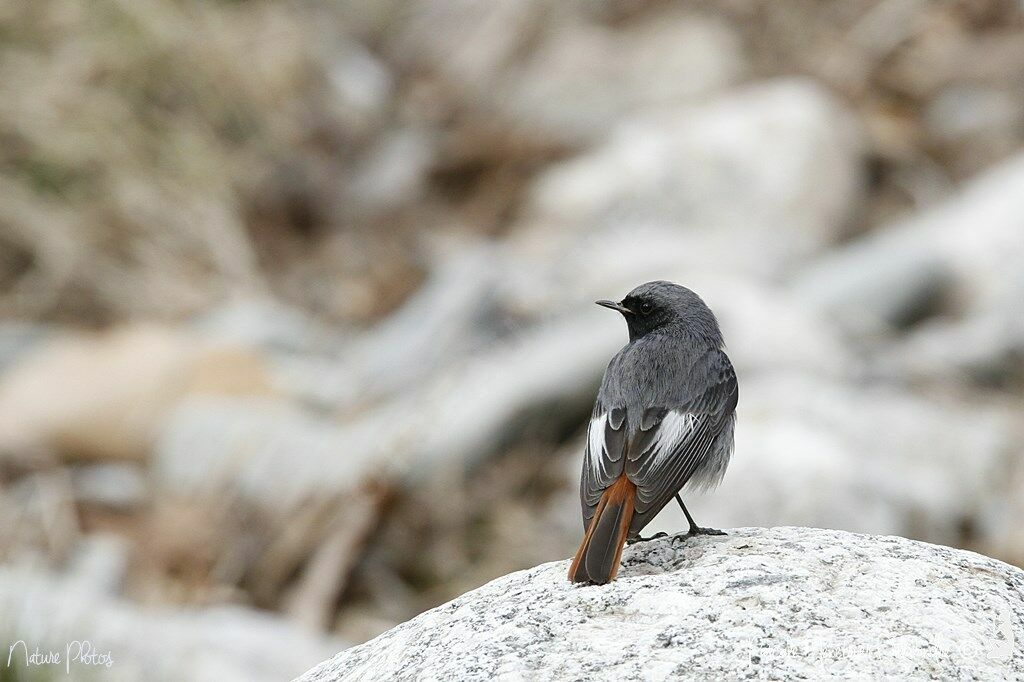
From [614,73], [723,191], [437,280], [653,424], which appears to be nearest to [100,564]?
[437,280]

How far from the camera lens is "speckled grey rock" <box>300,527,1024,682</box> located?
2867 millimetres

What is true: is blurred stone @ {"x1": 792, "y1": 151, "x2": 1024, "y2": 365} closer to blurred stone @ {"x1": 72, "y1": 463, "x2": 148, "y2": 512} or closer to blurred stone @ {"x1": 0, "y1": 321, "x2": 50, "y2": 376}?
blurred stone @ {"x1": 72, "y1": 463, "x2": 148, "y2": 512}

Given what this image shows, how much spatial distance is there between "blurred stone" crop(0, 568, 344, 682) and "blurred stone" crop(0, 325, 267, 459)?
1836mm

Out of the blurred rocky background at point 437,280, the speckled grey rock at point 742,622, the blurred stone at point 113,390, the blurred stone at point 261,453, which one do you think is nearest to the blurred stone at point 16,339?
the blurred rocky background at point 437,280

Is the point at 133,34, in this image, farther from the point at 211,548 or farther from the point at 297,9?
the point at 211,548

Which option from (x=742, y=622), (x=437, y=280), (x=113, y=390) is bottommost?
(x=742, y=622)

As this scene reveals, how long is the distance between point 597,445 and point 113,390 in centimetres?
583

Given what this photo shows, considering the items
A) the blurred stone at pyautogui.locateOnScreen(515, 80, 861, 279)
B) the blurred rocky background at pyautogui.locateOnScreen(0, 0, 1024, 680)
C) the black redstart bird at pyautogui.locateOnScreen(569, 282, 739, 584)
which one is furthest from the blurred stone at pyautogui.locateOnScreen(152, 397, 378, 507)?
the black redstart bird at pyautogui.locateOnScreen(569, 282, 739, 584)

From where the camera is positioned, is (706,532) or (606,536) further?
(706,532)

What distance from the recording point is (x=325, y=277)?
11156 millimetres

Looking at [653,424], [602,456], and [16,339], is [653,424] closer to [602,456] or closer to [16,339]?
[602,456]

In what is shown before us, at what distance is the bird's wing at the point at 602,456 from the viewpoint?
358 cm

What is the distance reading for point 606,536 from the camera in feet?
11.0

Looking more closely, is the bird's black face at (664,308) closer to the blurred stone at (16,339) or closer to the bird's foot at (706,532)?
the bird's foot at (706,532)
